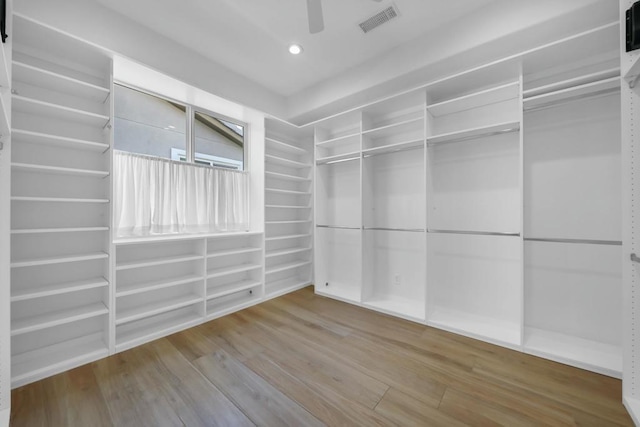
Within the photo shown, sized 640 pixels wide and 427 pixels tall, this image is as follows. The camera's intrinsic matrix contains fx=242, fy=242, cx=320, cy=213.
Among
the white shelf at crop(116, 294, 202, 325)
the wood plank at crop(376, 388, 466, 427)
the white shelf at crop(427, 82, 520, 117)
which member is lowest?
the wood plank at crop(376, 388, 466, 427)

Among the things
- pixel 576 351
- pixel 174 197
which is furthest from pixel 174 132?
pixel 576 351

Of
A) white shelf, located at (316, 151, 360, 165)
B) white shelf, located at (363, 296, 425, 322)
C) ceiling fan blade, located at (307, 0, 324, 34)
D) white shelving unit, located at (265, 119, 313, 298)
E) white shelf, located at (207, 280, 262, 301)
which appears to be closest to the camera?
ceiling fan blade, located at (307, 0, 324, 34)

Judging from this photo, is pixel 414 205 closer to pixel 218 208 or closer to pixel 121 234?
pixel 218 208

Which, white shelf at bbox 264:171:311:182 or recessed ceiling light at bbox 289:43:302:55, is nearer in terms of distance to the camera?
recessed ceiling light at bbox 289:43:302:55

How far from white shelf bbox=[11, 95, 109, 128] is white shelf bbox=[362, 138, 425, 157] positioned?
8.91 feet

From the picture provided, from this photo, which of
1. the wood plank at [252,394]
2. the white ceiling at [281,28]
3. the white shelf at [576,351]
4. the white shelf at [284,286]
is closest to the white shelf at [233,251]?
the white shelf at [284,286]

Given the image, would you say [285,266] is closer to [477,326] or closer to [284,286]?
[284,286]

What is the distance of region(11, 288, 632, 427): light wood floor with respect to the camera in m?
1.45

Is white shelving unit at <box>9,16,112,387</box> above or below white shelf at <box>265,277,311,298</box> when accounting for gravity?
above

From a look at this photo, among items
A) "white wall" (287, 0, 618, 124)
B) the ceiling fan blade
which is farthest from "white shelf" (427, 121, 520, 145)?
the ceiling fan blade

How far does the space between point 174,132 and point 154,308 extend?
6.72 feet

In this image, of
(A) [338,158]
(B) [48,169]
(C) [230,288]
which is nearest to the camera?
(B) [48,169]

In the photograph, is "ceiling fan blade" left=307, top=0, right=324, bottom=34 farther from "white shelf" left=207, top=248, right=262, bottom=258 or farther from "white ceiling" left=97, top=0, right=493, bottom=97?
"white shelf" left=207, top=248, right=262, bottom=258

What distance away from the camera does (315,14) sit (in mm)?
1778
